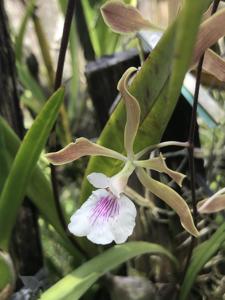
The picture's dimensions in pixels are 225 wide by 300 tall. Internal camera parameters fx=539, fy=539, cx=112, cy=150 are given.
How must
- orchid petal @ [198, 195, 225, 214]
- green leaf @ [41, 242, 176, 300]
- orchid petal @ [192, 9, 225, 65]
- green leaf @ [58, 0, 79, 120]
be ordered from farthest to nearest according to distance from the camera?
1. green leaf @ [58, 0, 79, 120]
2. green leaf @ [41, 242, 176, 300]
3. orchid petal @ [198, 195, 225, 214]
4. orchid petal @ [192, 9, 225, 65]

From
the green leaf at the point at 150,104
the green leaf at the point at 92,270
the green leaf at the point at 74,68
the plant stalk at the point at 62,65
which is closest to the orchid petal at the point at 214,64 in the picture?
the green leaf at the point at 150,104

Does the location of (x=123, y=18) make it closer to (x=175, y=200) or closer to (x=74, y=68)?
(x=175, y=200)

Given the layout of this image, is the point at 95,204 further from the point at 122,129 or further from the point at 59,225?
the point at 59,225

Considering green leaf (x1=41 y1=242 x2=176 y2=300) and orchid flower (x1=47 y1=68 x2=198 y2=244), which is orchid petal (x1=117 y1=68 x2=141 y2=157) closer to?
orchid flower (x1=47 y1=68 x2=198 y2=244)

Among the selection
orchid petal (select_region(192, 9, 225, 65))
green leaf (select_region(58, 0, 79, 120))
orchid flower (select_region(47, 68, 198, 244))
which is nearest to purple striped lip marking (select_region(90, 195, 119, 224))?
orchid flower (select_region(47, 68, 198, 244))

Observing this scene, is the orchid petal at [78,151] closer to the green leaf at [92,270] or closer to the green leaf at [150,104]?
the green leaf at [150,104]

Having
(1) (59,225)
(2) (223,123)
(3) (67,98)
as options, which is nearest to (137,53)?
(2) (223,123)

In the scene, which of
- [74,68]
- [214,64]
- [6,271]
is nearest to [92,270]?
[6,271]
